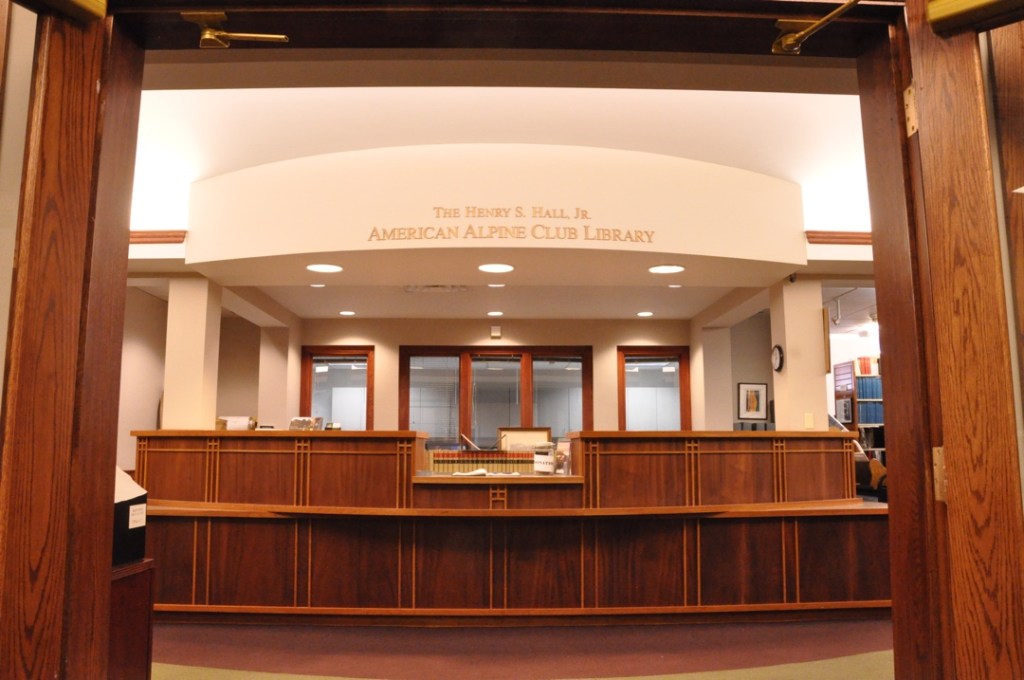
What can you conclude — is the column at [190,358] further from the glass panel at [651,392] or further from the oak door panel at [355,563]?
the glass panel at [651,392]

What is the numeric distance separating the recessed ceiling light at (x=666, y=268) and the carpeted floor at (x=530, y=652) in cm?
248

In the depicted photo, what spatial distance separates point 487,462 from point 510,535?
830mm

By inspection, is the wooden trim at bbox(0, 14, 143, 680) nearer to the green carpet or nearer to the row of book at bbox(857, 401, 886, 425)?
the green carpet

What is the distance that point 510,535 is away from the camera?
500 cm

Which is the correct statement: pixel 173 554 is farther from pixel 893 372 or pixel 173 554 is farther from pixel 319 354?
pixel 893 372

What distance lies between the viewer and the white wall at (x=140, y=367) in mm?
7477

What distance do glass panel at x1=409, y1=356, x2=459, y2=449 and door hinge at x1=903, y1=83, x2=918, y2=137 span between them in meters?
7.80

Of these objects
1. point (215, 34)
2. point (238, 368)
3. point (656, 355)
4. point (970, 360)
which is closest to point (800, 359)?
point (656, 355)

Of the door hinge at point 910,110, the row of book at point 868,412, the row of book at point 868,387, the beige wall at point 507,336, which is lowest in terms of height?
the row of book at point 868,412

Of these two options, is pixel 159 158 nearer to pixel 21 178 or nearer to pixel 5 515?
pixel 21 178

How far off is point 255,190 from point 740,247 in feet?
11.1

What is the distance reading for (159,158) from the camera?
4.93 meters

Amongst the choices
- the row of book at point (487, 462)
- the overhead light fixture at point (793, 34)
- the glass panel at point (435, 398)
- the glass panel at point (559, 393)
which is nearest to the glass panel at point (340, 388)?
the glass panel at point (435, 398)

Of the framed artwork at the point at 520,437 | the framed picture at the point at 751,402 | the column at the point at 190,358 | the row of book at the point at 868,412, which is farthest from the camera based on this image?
the row of book at the point at 868,412
